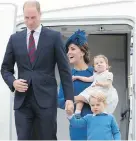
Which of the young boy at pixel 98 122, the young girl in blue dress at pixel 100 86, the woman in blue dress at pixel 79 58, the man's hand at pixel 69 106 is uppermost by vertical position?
the woman in blue dress at pixel 79 58

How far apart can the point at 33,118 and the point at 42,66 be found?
0.42m

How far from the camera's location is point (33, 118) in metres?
3.12

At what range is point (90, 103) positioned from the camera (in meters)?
3.33

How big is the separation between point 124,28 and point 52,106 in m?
1.30

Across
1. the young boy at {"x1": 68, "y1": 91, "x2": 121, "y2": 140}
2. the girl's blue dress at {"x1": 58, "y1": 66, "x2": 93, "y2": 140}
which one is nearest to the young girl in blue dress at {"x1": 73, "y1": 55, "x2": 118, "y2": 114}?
the girl's blue dress at {"x1": 58, "y1": 66, "x2": 93, "y2": 140}

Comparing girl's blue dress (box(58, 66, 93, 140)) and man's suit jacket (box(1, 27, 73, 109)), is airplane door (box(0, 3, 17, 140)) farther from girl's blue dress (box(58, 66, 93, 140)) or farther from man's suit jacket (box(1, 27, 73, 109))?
man's suit jacket (box(1, 27, 73, 109))

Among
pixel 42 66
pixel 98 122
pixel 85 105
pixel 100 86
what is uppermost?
pixel 42 66

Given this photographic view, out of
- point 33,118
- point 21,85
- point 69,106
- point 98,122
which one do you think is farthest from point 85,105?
point 21,85

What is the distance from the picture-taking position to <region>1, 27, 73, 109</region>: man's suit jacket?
3059mm

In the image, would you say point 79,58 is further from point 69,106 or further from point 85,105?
point 69,106

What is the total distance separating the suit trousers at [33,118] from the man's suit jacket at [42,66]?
0.13ft

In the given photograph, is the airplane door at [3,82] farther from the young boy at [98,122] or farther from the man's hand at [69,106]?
the man's hand at [69,106]

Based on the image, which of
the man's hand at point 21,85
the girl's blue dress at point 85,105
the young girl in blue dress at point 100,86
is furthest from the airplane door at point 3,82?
the man's hand at point 21,85

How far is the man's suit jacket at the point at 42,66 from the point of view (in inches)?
120
